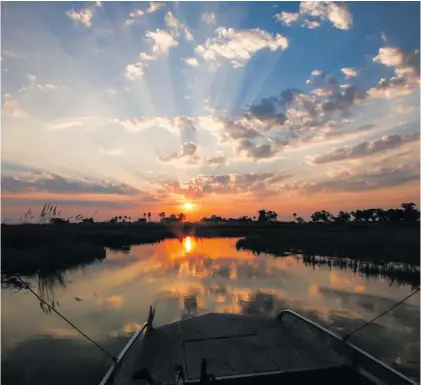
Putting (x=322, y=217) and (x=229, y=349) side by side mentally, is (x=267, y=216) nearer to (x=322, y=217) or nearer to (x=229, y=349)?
(x=322, y=217)

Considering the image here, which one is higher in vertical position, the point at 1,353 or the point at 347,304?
the point at 347,304

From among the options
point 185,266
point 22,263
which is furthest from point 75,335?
point 185,266

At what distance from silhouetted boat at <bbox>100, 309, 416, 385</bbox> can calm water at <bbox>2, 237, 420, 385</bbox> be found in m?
2.49

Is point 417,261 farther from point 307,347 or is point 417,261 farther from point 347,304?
point 307,347

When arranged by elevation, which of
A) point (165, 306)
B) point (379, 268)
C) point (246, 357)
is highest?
point (379, 268)

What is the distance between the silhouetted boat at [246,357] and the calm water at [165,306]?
249cm

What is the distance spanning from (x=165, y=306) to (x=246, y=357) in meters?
8.94

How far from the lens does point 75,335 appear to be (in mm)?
11555

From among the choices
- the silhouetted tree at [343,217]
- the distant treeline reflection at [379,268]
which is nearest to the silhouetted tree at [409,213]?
the silhouetted tree at [343,217]

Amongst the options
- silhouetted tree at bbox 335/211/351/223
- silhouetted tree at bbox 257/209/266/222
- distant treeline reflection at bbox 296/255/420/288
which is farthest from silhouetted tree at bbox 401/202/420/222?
distant treeline reflection at bbox 296/255/420/288

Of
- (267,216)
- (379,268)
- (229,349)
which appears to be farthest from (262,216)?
(229,349)

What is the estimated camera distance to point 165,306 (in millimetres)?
15305

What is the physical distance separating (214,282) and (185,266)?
25.1ft

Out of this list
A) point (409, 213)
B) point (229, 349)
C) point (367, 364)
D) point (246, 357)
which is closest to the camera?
point (367, 364)
